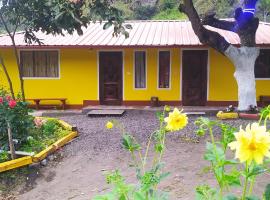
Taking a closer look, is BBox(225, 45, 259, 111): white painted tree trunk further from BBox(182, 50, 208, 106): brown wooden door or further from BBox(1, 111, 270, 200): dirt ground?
BBox(1, 111, 270, 200): dirt ground

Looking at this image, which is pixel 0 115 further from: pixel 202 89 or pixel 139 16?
pixel 139 16

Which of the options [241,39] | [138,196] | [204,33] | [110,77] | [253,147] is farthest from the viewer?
[110,77]

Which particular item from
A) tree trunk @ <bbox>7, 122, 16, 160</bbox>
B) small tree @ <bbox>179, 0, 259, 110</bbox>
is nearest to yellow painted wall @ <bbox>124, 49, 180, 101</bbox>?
small tree @ <bbox>179, 0, 259, 110</bbox>

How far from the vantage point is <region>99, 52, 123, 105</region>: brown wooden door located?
14281mm

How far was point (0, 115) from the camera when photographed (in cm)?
757

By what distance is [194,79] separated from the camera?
1415 centimetres

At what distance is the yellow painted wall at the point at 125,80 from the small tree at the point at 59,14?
A: 4.66 m

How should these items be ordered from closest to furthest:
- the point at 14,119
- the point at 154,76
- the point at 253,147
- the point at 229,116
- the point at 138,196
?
the point at 253,147
the point at 138,196
the point at 14,119
the point at 229,116
the point at 154,76

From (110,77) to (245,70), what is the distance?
16.1 ft

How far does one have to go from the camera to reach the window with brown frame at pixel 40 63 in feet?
47.3

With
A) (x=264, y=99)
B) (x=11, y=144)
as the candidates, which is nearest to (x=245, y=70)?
(x=264, y=99)

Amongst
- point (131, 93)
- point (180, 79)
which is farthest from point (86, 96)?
point (180, 79)

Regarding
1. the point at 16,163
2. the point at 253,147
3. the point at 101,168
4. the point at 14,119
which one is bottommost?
the point at 101,168

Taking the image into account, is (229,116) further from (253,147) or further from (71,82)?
(253,147)
